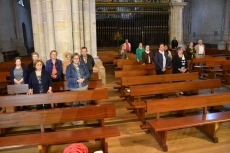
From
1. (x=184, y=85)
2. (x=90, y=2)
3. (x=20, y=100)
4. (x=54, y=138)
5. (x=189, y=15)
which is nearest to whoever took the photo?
(x=54, y=138)

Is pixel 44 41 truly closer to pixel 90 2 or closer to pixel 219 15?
pixel 90 2

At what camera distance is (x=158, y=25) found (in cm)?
1547

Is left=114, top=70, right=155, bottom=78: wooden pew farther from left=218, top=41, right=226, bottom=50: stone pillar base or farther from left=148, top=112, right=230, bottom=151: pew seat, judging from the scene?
left=218, top=41, right=226, bottom=50: stone pillar base

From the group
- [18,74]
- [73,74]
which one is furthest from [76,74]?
[18,74]

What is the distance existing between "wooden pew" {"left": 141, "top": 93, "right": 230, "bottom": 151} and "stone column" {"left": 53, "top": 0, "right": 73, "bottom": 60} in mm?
3376

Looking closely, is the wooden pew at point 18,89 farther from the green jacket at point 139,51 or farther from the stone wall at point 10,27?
the stone wall at point 10,27

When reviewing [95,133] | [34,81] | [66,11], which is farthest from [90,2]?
[95,133]

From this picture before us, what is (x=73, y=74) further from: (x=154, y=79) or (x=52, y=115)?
(x=154, y=79)

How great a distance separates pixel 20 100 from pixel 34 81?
50 cm

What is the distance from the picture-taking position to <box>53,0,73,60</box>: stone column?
5730 mm

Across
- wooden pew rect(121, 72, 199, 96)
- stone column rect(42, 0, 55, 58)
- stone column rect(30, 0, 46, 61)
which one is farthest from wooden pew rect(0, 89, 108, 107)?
stone column rect(30, 0, 46, 61)

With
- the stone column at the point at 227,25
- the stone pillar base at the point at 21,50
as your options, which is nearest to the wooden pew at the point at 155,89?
the stone column at the point at 227,25

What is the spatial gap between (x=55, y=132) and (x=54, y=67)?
2.36 metres

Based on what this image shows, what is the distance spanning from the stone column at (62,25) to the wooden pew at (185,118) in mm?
3376
